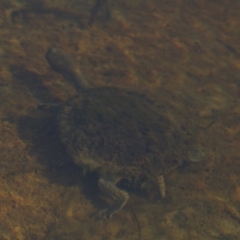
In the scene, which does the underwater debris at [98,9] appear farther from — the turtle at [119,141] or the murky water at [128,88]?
the turtle at [119,141]

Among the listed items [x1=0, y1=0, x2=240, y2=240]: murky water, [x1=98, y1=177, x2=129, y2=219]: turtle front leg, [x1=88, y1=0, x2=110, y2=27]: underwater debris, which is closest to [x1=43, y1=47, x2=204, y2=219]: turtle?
[x1=98, y1=177, x2=129, y2=219]: turtle front leg

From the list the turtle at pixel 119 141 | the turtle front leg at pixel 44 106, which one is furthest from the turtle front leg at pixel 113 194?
the turtle front leg at pixel 44 106

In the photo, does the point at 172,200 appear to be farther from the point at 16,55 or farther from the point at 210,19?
the point at 210,19

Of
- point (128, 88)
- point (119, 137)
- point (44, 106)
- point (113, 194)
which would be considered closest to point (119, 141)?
point (119, 137)

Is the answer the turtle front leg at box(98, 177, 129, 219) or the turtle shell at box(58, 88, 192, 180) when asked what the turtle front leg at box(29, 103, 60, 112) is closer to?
the turtle shell at box(58, 88, 192, 180)

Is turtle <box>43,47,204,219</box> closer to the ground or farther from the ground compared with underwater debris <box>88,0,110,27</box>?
farther from the ground

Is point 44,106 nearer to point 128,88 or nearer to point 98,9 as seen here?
point 128,88
